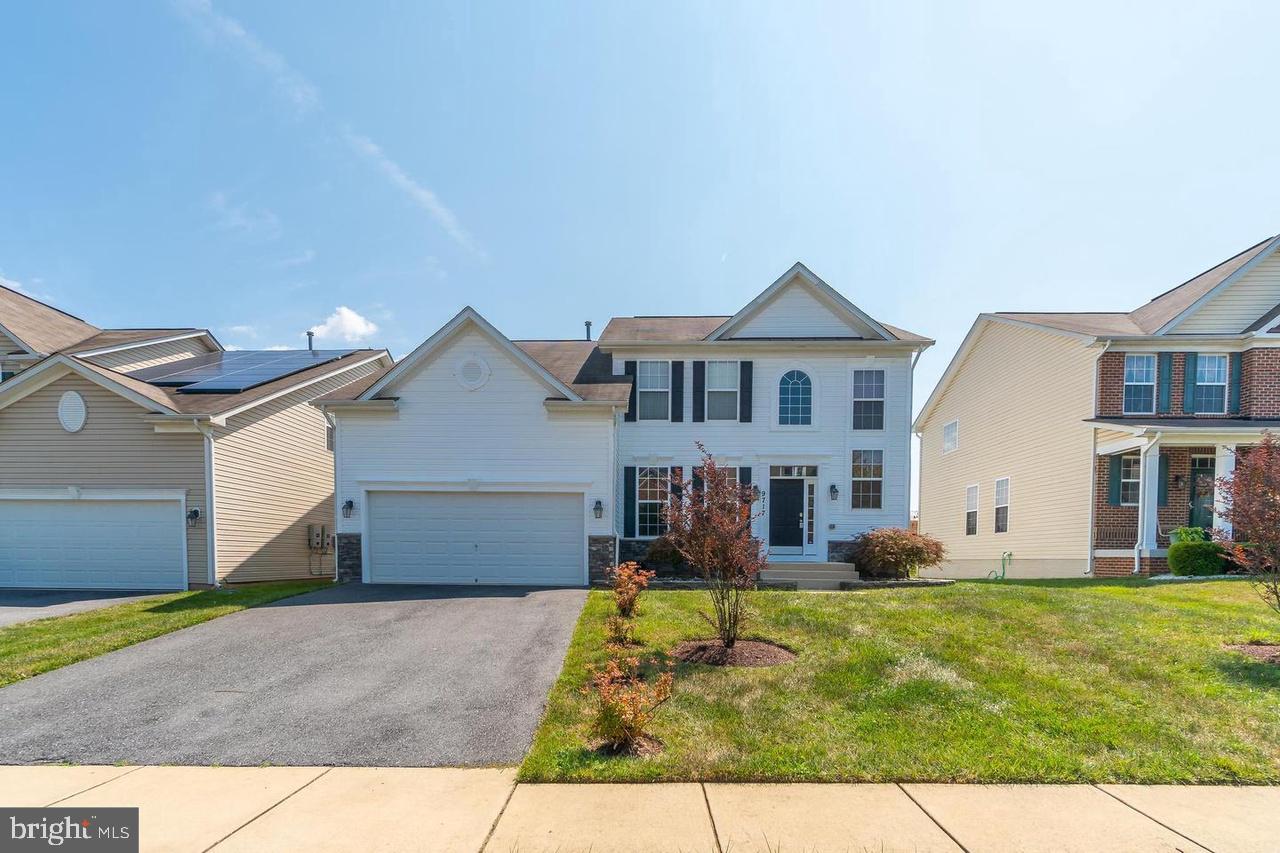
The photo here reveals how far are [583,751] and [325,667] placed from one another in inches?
162

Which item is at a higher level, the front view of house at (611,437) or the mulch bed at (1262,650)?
the front view of house at (611,437)

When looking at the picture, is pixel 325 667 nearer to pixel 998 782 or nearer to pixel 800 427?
pixel 998 782

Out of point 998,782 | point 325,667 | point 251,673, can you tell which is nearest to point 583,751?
point 998,782

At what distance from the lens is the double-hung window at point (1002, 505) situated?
58.2 feet

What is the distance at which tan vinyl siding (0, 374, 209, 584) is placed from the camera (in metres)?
13.0

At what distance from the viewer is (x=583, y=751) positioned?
4.75 meters

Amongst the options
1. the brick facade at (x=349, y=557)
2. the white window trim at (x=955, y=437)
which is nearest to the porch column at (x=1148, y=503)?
the white window trim at (x=955, y=437)

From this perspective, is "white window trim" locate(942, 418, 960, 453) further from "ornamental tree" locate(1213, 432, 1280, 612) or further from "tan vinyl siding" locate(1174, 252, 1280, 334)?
"ornamental tree" locate(1213, 432, 1280, 612)

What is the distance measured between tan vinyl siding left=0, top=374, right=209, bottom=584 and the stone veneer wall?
2.90m

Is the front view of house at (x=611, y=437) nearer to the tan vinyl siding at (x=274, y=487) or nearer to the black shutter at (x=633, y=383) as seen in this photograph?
the black shutter at (x=633, y=383)

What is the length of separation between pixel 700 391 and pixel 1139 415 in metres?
11.1

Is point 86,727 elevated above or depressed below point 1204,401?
Answer: below

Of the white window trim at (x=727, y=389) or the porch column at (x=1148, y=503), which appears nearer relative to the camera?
the porch column at (x=1148, y=503)

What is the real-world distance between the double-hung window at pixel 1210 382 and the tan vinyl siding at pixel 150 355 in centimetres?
2807
